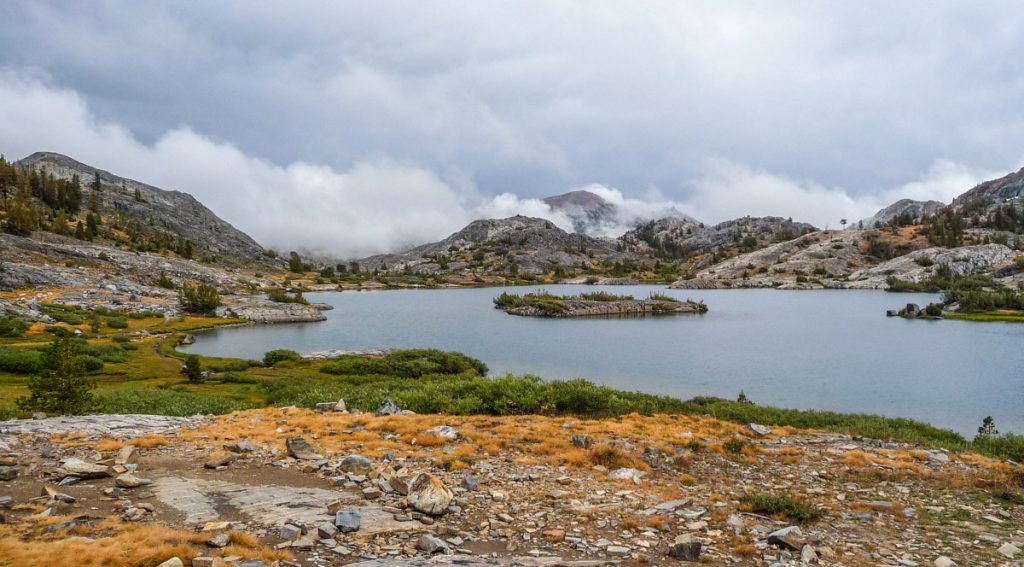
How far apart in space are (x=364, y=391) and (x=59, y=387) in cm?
1656

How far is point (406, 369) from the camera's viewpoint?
62.2 metres

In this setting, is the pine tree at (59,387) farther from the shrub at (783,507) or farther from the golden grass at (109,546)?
the shrub at (783,507)

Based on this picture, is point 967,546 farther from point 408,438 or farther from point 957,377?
point 957,377

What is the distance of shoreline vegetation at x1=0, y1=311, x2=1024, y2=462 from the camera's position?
97.6 feet

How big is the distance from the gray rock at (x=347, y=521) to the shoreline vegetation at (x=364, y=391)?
1679 centimetres

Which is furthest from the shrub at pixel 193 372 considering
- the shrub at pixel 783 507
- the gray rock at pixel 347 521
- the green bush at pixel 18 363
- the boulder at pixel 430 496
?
the shrub at pixel 783 507

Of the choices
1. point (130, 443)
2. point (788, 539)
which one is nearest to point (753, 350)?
point (788, 539)

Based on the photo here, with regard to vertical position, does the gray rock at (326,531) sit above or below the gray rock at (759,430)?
above

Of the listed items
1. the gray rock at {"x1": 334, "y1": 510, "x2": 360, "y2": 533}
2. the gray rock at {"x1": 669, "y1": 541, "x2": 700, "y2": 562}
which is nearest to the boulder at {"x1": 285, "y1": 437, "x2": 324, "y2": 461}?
the gray rock at {"x1": 334, "y1": 510, "x2": 360, "y2": 533}

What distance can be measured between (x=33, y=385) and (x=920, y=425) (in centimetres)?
4973

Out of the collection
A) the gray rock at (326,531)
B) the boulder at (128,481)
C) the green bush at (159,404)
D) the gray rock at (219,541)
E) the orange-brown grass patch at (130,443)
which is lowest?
the green bush at (159,404)

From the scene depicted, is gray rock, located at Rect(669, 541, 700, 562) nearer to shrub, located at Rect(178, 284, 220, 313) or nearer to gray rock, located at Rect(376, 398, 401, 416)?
gray rock, located at Rect(376, 398, 401, 416)

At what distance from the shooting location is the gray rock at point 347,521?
1182 centimetres

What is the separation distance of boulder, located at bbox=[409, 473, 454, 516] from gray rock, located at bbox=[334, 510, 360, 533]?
1.70 metres
